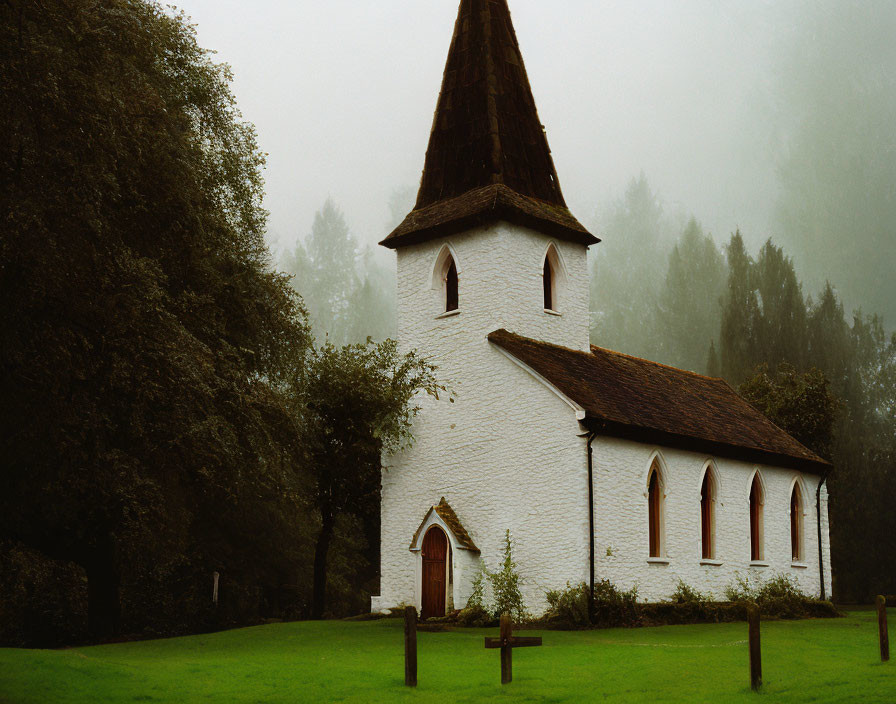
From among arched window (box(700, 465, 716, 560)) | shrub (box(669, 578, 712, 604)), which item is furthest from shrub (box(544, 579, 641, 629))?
arched window (box(700, 465, 716, 560))

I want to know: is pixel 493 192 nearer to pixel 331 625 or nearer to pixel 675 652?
pixel 331 625

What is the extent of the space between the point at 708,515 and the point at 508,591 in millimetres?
6986

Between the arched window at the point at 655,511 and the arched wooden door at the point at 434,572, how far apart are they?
5063mm

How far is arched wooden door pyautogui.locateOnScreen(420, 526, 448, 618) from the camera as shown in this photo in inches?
990

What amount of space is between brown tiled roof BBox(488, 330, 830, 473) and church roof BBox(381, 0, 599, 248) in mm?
3549

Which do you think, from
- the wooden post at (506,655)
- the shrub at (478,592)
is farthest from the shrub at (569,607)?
the wooden post at (506,655)

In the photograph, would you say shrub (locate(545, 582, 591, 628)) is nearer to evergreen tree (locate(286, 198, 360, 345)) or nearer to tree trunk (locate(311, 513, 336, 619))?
tree trunk (locate(311, 513, 336, 619))

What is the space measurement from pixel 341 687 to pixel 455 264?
1574 centimetres

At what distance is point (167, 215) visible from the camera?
63.5 feet

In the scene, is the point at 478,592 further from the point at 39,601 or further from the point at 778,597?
the point at 39,601

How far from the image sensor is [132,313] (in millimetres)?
13867

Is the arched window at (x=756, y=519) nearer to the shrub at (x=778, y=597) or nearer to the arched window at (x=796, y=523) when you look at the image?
the shrub at (x=778, y=597)

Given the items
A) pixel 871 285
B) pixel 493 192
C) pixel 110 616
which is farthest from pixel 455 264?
pixel 871 285

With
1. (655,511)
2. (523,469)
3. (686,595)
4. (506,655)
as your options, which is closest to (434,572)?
(523,469)
